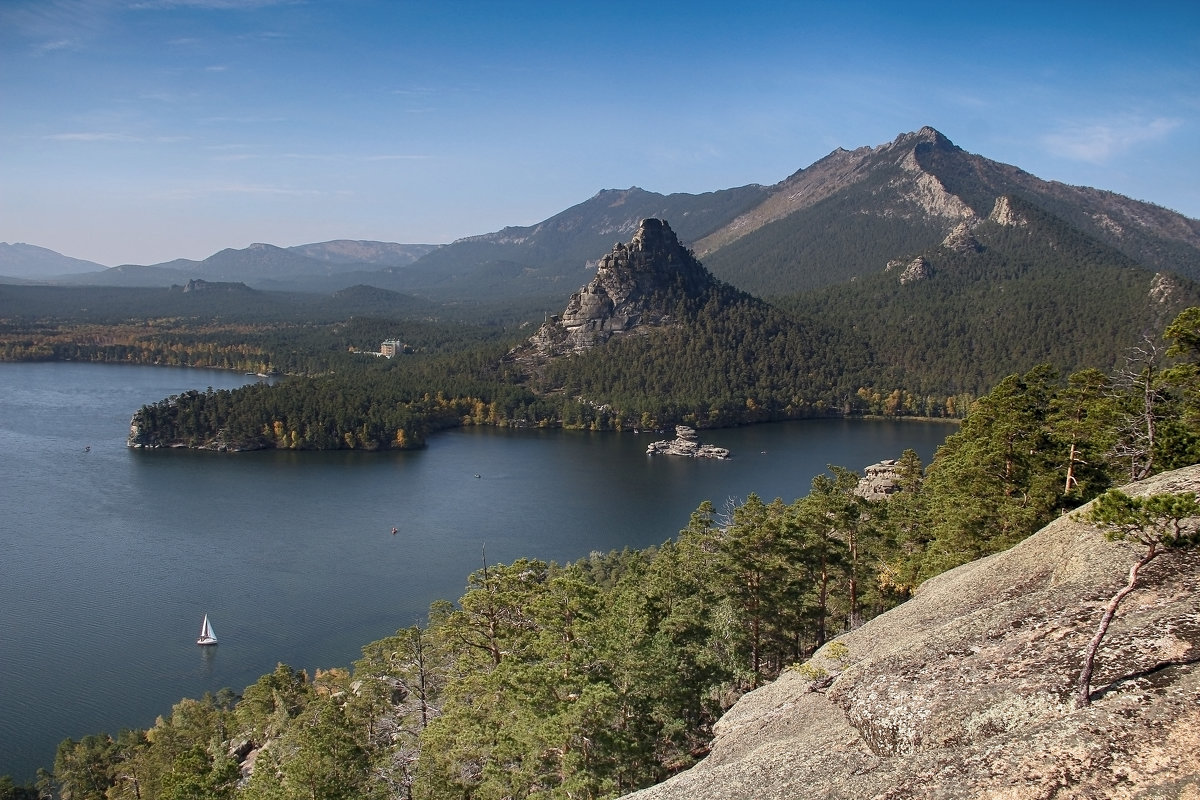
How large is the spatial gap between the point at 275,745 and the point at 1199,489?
23105 mm

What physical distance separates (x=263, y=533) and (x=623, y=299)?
9504cm

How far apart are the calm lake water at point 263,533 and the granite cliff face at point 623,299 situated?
1523 inches

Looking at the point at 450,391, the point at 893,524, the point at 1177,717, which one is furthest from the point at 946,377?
the point at 1177,717

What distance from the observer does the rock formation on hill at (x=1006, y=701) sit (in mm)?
7703

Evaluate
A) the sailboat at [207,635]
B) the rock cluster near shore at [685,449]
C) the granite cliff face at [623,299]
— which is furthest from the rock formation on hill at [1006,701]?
the granite cliff face at [623,299]

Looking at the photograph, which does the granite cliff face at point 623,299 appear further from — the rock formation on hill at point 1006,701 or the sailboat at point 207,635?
the rock formation on hill at point 1006,701

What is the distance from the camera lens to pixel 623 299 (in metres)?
145

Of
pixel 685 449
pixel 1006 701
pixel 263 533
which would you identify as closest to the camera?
pixel 1006 701

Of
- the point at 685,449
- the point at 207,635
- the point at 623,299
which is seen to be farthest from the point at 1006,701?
the point at 623,299

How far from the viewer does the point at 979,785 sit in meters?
7.88

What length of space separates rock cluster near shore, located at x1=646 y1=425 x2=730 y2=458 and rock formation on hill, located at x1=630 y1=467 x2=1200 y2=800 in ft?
244

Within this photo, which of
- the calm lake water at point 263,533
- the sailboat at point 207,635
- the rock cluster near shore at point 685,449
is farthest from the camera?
the rock cluster near shore at point 685,449

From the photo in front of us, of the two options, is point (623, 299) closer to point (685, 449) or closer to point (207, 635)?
point (685, 449)

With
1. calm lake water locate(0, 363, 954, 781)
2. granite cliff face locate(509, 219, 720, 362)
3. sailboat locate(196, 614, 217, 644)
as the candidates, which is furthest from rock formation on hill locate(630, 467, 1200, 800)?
granite cliff face locate(509, 219, 720, 362)
